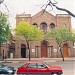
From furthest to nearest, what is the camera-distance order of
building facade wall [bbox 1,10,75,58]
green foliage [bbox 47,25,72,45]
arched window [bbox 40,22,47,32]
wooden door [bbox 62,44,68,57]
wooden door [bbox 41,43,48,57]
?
arched window [bbox 40,22,47,32]
wooden door [bbox 62,44,68,57]
wooden door [bbox 41,43,48,57]
building facade wall [bbox 1,10,75,58]
green foliage [bbox 47,25,72,45]

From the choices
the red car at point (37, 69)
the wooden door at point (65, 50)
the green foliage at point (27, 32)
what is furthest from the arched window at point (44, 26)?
the red car at point (37, 69)

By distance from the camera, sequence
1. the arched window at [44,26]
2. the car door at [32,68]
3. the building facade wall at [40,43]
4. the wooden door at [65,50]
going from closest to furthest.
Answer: the car door at [32,68] → the building facade wall at [40,43] → the wooden door at [65,50] → the arched window at [44,26]

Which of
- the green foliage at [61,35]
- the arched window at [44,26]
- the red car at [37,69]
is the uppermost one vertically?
the arched window at [44,26]

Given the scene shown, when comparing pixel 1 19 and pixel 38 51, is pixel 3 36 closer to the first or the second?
pixel 1 19

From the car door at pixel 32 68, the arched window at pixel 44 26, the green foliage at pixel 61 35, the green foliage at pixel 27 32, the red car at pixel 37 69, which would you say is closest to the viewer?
the red car at pixel 37 69

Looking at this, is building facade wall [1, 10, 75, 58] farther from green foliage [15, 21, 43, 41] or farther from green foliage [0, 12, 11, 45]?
green foliage [0, 12, 11, 45]

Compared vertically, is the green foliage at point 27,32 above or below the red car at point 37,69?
above

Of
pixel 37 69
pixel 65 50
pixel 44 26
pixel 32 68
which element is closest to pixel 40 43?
pixel 44 26

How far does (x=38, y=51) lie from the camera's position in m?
65.5

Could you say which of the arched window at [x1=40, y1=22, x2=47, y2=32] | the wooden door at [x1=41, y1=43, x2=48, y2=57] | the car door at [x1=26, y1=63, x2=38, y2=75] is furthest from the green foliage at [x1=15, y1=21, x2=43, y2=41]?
the car door at [x1=26, y1=63, x2=38, y2=75]

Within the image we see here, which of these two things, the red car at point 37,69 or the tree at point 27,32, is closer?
the red car at point 37,69

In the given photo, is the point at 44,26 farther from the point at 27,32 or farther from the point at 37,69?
the point at 37,69

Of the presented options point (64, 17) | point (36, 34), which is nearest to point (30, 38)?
point (36, 34)

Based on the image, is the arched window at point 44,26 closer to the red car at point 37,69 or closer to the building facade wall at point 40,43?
the building facade wall at point 40,43
